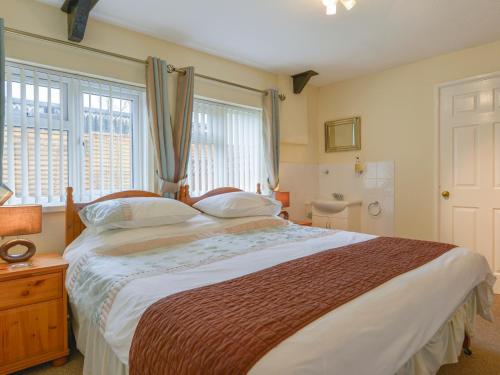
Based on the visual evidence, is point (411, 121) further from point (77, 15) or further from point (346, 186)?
point (77, 15)

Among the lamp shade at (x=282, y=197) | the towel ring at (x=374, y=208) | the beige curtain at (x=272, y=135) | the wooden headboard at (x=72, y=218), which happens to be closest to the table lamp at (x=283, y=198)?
the lamp shade at (x=282, y=197)

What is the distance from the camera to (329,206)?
3963 mm

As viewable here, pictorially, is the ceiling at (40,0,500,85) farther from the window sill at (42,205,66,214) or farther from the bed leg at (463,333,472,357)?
the bed leg at (463,333,472,357)

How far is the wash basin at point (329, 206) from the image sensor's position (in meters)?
3.82

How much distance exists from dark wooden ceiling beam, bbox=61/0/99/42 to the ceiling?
9cm

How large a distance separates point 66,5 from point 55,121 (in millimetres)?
849

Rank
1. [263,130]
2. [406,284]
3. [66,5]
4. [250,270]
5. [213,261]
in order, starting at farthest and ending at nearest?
[263,130] < [66,5] < [213,261] < [250,270] < [406,284]

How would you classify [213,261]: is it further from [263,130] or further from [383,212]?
[383,212]

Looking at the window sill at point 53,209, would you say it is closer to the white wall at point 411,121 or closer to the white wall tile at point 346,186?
the white wall tile at point 346,186

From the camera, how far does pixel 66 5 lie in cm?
230

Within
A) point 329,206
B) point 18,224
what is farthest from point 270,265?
point 329,206

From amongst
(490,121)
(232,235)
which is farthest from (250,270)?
(490,121)

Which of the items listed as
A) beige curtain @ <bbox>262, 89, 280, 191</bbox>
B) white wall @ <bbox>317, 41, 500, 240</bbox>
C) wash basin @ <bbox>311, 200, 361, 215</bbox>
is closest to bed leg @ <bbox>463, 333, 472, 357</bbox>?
white wall @ <bbox>317, 41, 500, 240</bbox>

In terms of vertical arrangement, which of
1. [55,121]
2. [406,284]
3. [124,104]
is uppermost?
[124,104]
